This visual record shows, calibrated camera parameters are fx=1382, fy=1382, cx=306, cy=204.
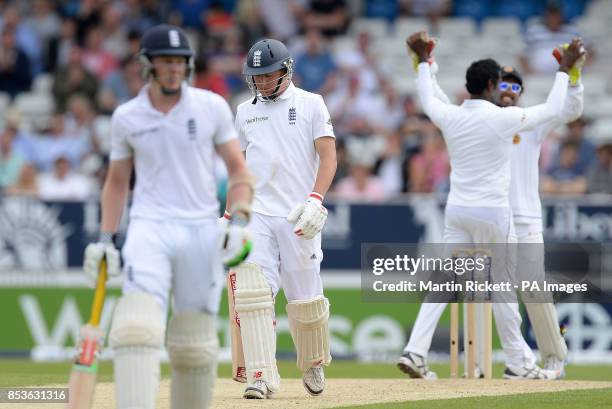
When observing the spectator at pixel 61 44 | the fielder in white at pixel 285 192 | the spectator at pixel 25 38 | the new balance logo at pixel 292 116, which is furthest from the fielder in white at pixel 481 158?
the spectator at pixel 25 38

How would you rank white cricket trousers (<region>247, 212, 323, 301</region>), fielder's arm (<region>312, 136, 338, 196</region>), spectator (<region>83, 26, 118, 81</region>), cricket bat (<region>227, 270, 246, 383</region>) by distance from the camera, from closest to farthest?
fielder's arm (<region>312, 136, 338, 196</region>) < white cricket trousers (<region>247, 212, 323, 301</region>) < cricket bat (<region>227, 270, 246, 383</region>) < spectator (<region>83, 26, 118, 81</region>)

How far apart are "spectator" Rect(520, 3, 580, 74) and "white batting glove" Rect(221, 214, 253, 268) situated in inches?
503

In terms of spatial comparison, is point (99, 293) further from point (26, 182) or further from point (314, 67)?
point (314, 67)

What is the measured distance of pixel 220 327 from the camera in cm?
1552

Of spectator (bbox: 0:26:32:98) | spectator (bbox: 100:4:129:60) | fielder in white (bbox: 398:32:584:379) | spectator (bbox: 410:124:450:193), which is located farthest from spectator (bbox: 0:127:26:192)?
fielder in white (bbox: 398:32:584:379)

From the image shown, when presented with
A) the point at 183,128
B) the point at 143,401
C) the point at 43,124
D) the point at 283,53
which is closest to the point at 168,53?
the point at 183,128

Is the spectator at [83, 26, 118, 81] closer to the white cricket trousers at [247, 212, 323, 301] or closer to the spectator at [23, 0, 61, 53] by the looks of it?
the spectator at [23, 0, 61, 53]

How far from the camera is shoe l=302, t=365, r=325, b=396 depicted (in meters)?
9.71

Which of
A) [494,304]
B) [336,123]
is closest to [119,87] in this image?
[336,123]

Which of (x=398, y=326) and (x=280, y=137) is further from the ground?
(x=280, y=137)

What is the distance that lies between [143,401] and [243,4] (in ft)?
47.2

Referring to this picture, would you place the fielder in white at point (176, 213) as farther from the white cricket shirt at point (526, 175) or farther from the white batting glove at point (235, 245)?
the white cricket shirt at point (526, 175)

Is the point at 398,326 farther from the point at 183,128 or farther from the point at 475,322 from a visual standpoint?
the point at 183,128

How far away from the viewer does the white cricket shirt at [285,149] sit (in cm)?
962
